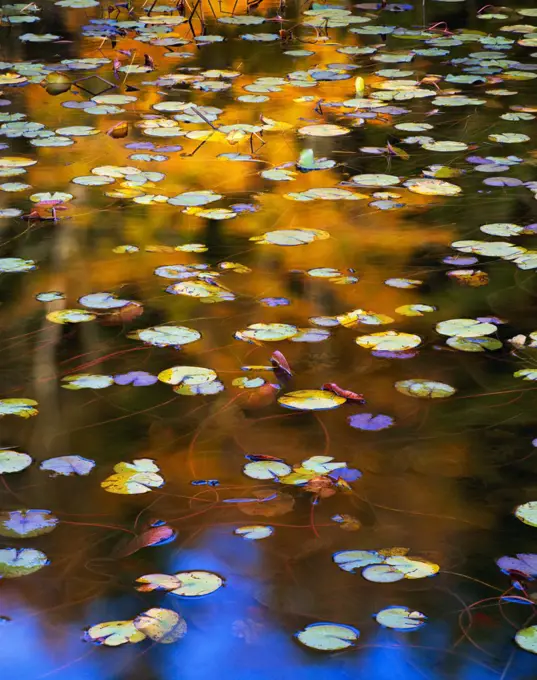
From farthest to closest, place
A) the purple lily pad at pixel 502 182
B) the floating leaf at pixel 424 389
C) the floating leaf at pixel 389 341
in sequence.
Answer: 1. the purple lily pad at pixel 502 182
2. the floating leaf at pixel 389 341
3. the floating leaf at pixel 424 389

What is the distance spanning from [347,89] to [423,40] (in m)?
1.10

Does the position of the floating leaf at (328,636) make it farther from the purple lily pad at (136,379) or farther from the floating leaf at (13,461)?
the purple lily pad at (136,379)

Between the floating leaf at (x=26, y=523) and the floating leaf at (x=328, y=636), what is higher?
the floating leaf at (x=26, y=523)

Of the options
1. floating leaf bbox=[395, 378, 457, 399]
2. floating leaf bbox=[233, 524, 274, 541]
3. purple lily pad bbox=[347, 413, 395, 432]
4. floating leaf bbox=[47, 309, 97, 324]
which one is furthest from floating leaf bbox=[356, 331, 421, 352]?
floating leaf bbox=[233, 524, 274, 541]

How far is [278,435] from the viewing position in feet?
6.31

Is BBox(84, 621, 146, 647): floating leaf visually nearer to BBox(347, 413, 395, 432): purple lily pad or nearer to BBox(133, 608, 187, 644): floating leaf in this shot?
BBox(133, 608, 187, 644): floating leaf

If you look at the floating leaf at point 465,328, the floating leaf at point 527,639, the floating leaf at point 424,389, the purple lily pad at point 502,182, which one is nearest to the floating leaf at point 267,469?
the floating leaf at point 424,389

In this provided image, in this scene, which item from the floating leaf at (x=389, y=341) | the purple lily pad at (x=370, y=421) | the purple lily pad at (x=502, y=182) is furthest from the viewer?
the purple lily pad at (x=502, y=182)

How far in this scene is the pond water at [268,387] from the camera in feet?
Result: 4.80

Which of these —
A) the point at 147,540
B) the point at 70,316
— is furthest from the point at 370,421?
the point at 70,316

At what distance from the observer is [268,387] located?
6.86ft

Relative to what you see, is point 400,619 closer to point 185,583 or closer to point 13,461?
point 185,583

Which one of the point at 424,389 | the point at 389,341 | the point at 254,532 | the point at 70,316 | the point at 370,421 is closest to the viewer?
the point at 254,532

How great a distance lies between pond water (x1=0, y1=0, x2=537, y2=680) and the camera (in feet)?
4.80
